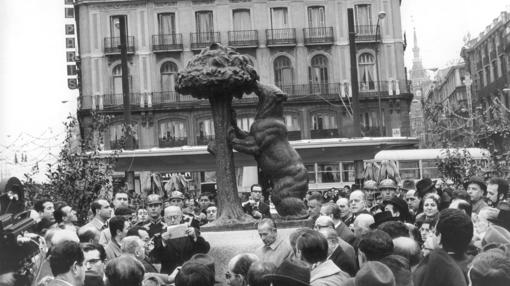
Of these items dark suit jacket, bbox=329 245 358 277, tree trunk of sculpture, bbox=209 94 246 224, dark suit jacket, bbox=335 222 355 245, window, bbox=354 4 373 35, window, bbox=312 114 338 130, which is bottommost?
dark suit jacket, bbox=329 245 358 277

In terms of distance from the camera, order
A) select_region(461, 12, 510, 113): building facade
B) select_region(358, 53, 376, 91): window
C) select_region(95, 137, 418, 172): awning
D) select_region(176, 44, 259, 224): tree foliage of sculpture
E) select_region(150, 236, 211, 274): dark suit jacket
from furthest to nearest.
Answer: select_region(358, 53, 376, 91): window < select_region(461, 12, 510, 113): building facade < select_region(95, 137, 418, 172): awning < select_region(176, 44, 259, 224): tree foliage of sculpture < select_region(150, 236, 211, 274): dark suit jacket

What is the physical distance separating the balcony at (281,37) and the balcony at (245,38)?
743 millimetres

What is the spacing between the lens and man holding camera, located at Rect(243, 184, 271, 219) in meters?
11.2

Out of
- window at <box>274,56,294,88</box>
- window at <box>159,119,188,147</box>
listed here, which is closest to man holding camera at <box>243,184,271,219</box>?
window at <box>159,119,188,147</box>

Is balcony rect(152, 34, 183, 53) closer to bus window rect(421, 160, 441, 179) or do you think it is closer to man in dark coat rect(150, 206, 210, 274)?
bus window rect(421, 160, 441, 179)

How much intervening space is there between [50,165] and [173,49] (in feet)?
102

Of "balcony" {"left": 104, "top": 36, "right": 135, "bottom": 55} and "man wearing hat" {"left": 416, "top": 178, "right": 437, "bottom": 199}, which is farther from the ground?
"balcony" {"left": 104, "top": 36, "right": 135, "bottom": 55}

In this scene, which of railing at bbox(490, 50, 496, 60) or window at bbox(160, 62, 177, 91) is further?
window at bbox(160, 62, 177, 91)

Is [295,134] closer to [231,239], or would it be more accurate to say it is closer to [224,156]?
[224,156]

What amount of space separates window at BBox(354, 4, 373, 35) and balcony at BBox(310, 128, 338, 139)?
6394 mm

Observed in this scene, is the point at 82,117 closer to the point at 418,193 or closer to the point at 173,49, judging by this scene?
the point at 173,49

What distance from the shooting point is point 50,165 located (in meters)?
14.1

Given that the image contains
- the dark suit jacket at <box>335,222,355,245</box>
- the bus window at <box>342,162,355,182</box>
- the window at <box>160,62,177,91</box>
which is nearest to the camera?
the dark suit jacket at <box>335,222,355,245</box>

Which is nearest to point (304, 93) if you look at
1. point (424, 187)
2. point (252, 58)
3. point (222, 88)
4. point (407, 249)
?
point (252, 58)
